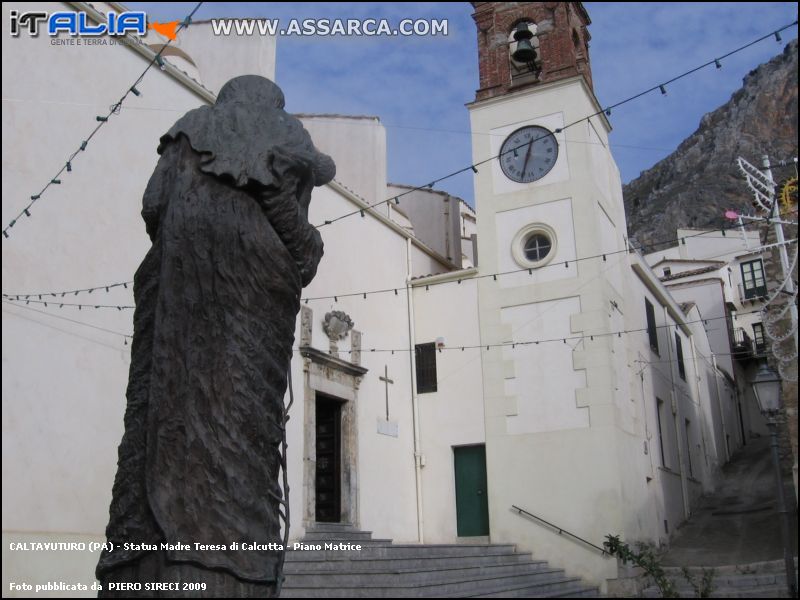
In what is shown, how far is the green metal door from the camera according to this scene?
13789mm

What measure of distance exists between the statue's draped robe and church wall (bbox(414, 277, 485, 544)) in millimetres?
11652

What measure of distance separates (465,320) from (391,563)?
5742mm

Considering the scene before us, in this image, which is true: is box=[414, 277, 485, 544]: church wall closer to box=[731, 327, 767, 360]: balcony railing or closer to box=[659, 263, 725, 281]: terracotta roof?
box=[659, 263, 725, 281]: terracotta roof

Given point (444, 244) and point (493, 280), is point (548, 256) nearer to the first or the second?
point (493, 280)

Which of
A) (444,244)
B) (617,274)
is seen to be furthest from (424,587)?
(444,244)

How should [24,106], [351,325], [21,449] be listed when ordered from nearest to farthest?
[21,449], [24,106], [351,325]

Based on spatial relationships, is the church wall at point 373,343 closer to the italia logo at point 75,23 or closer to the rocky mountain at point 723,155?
the italia logo at point 75,23

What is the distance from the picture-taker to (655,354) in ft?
54.9

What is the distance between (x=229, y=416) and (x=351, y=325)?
36.1 ft

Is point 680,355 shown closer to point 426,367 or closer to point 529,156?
point 529,156

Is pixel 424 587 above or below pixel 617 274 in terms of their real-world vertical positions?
below

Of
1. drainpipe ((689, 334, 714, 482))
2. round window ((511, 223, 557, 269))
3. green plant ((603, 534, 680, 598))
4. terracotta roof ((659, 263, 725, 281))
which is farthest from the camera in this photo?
terracotta roof ((659, 263, 725, 281))

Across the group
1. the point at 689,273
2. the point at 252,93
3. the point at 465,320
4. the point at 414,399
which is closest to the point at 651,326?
the point at 465,320

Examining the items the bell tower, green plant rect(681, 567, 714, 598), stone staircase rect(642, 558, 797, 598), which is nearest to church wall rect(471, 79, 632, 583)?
the bell tower
